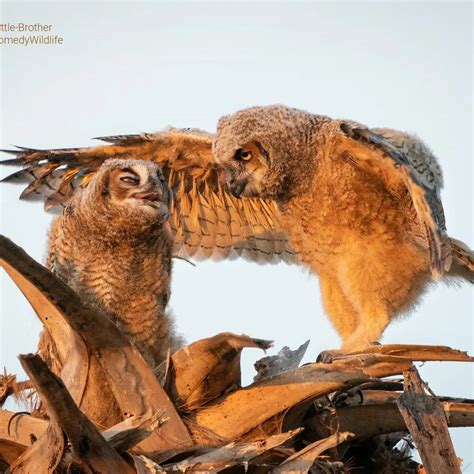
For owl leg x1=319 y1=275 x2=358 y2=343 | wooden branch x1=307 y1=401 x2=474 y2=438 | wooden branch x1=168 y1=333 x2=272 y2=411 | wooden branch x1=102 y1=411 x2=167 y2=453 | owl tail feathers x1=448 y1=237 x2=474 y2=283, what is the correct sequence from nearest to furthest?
wooden branch x1=102 y1=411 x2=167 y2=453 → wooden branch x1=168 y1=333 x2=272 y2=411 → wooden branch x1=307 y1=401 x2=474 y2=438 → owl tail feathers x1=448 y1=237 x2=474 y2=283 → owl leg x1=319 y1=275 x2=358 y2=343

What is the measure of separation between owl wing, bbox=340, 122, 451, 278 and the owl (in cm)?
1

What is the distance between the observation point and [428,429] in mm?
3660

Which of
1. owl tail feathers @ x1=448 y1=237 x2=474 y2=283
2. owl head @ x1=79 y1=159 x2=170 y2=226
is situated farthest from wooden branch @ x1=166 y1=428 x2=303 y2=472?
owl tail feathers @ x1=448 y1=237 x2=474 y2=283

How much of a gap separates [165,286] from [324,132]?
5.92 feet

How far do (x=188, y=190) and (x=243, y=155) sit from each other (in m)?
0.83

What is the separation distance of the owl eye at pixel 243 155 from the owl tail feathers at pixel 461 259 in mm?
1684

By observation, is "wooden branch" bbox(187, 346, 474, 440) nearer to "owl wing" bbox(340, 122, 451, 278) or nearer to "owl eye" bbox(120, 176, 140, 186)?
"owl wing" bbox(340, 122, 451, 278)

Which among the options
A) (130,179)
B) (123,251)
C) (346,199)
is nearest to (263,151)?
(346,199)

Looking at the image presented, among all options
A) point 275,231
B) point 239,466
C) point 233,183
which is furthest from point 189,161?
point 239,466

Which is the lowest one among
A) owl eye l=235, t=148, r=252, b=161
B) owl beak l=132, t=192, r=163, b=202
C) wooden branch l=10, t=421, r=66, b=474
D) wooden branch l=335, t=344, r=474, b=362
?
wooden branch l=10, t=421, r=66, b=474

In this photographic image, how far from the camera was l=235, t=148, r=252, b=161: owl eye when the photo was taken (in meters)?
→ 6.40

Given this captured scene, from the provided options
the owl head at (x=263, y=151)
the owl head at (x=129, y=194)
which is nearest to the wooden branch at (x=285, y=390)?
the owl head at (x=129, y=194)

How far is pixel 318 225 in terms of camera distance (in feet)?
20.4

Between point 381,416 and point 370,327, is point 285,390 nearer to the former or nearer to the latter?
point 381,416
